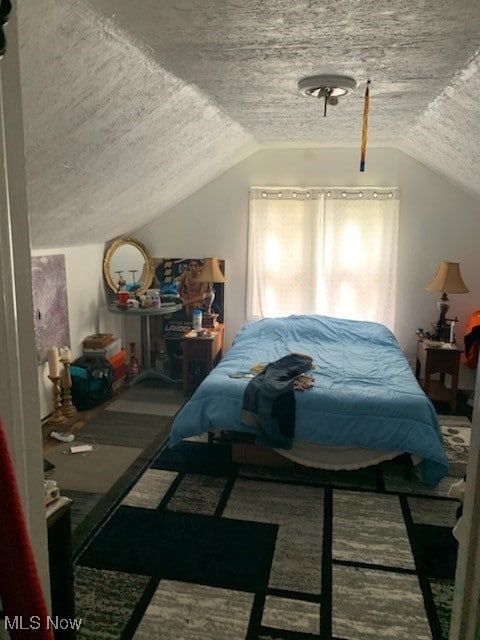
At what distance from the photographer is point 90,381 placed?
14.5 ft

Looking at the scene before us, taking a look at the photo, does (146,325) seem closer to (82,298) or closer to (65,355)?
(82,298)

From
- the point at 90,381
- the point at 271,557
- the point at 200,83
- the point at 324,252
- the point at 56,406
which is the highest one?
the point at 200,83

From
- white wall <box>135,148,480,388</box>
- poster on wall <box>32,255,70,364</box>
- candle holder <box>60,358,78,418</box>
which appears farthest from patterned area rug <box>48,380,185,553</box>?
white wall <box>135,148,480,388</box>

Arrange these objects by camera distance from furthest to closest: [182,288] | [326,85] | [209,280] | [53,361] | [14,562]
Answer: [182,288] < [209,280] < [53,361] < [326,85] < [14,562]

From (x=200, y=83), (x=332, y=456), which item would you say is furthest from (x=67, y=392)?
(x=200, y=83)

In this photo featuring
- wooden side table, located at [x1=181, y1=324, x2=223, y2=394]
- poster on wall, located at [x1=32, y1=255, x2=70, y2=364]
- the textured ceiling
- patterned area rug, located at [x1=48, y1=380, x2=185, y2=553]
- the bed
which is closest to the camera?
the textured ceiling

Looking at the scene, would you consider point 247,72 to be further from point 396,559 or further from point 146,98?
point 396,559

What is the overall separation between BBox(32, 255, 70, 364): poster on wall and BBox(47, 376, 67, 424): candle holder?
20 centimetres

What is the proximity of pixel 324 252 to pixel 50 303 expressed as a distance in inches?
108

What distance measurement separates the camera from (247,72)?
2494mm

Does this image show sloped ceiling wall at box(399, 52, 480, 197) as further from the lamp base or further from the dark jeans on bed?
the lamp base

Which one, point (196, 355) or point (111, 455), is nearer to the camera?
point (111, 455)

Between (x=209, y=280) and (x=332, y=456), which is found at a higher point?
(x=209, y=280)

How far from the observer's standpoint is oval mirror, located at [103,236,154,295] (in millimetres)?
5234
